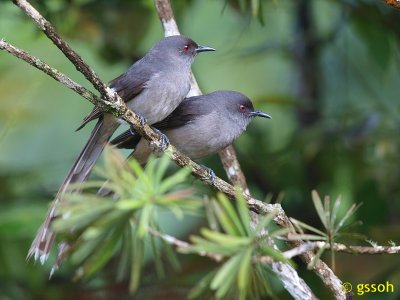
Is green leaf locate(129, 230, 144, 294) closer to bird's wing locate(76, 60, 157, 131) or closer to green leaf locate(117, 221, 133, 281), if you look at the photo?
green leaf locate(117, 221, 133, 281)

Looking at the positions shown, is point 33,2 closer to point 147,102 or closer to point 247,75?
point 147,102

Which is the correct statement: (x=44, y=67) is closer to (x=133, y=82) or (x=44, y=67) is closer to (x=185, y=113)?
(x=133, y=82)

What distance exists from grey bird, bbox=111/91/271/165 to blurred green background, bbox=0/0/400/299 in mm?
448

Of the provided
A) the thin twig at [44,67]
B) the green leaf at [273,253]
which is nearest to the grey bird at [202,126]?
the thin twig at [44,67]

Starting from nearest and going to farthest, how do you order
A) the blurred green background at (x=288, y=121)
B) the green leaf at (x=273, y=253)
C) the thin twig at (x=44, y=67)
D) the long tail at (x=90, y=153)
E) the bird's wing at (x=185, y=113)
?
the green leaf at (x=273, y=253)
the thin twig at (x=44, y=67)
the long tail at (x=90, y=153)
the bird's wing at (x=185, y=113)
the blurred green background at (x=288, y=121)

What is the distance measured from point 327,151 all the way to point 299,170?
29 cm

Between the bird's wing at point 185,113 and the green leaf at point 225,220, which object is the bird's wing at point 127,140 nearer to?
the bird's wing at point 185,113

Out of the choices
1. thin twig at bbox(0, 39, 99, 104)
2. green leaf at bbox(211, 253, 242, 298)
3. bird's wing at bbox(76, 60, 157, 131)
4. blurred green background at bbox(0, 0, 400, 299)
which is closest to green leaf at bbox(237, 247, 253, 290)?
green leaf at bbox(211, 253, 242, 298)

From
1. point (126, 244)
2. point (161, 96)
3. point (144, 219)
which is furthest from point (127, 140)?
point (144, 219)

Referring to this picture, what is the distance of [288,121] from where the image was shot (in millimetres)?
6848

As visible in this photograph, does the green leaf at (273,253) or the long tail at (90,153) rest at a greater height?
the green leaf at (273,253)

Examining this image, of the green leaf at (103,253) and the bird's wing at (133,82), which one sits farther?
the bird's wing at (133,82)

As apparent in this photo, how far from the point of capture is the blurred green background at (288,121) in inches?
204

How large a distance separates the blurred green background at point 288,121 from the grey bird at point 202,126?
0.45 meters
